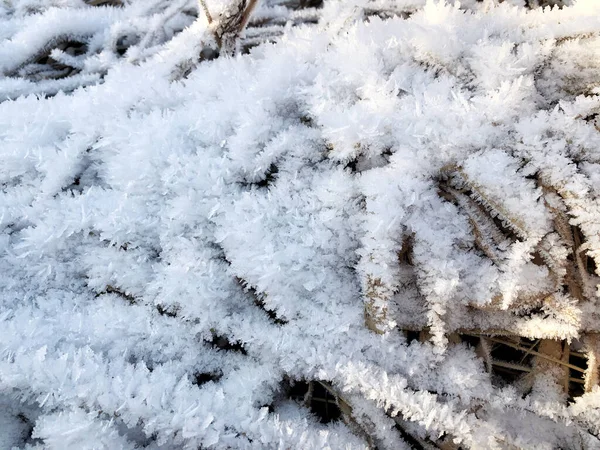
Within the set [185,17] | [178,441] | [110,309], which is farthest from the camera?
[185,17]

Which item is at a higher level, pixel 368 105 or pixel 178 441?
pixel 368 105

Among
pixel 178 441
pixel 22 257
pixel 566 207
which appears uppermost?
pixel 566 207

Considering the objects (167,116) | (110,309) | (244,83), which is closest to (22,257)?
(110,309)

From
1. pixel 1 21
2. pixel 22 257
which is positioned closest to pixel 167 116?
pixel 22 257

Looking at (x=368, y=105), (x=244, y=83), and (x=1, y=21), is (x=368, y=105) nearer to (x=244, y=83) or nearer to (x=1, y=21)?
(x=244, y=83)

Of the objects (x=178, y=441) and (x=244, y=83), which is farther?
(x=244, y=83)

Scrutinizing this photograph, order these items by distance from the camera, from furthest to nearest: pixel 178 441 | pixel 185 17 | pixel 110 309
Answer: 1. pixel 185 17
2. pixel 110 309
3. pixel 178 441
